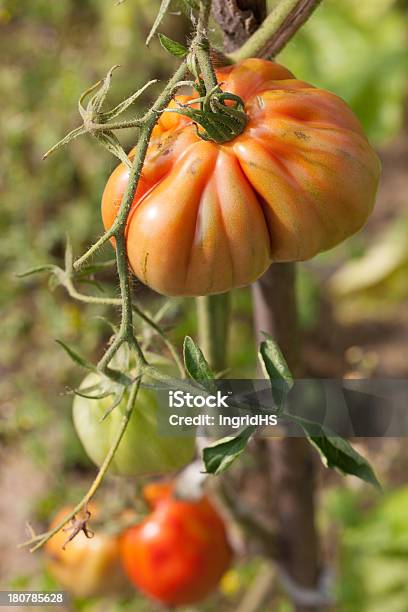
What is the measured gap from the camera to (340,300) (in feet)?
7.56

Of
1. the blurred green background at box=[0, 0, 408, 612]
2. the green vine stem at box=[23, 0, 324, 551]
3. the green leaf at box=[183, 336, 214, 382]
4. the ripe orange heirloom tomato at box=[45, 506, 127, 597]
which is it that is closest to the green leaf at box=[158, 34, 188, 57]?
the green vine stem at box=[23, 0, 324, 551]

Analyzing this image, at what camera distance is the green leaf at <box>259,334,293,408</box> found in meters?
0.58

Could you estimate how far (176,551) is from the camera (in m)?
1.18

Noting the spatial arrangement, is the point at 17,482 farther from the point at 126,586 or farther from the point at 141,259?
the point at 141,259

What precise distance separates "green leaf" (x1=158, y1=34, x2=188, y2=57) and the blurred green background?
73cm

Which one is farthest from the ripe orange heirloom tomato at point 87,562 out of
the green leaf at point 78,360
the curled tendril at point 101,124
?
the curled tendril at point 101,124

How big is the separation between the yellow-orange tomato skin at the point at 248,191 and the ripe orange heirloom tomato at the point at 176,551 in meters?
0.67

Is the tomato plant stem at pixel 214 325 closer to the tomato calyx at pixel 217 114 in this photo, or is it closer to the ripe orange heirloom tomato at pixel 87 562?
the tomato calyx at pixel 217 114

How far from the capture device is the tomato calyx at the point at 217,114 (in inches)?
21.3

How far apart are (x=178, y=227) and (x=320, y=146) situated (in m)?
0.13

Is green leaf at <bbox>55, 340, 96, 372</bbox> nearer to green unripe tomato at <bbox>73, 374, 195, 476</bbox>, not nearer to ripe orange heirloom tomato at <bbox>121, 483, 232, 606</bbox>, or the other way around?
green unripe tomato at <bbox>73, 374, 195, 476</bbox>

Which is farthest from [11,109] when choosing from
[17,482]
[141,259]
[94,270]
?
[141,259]
